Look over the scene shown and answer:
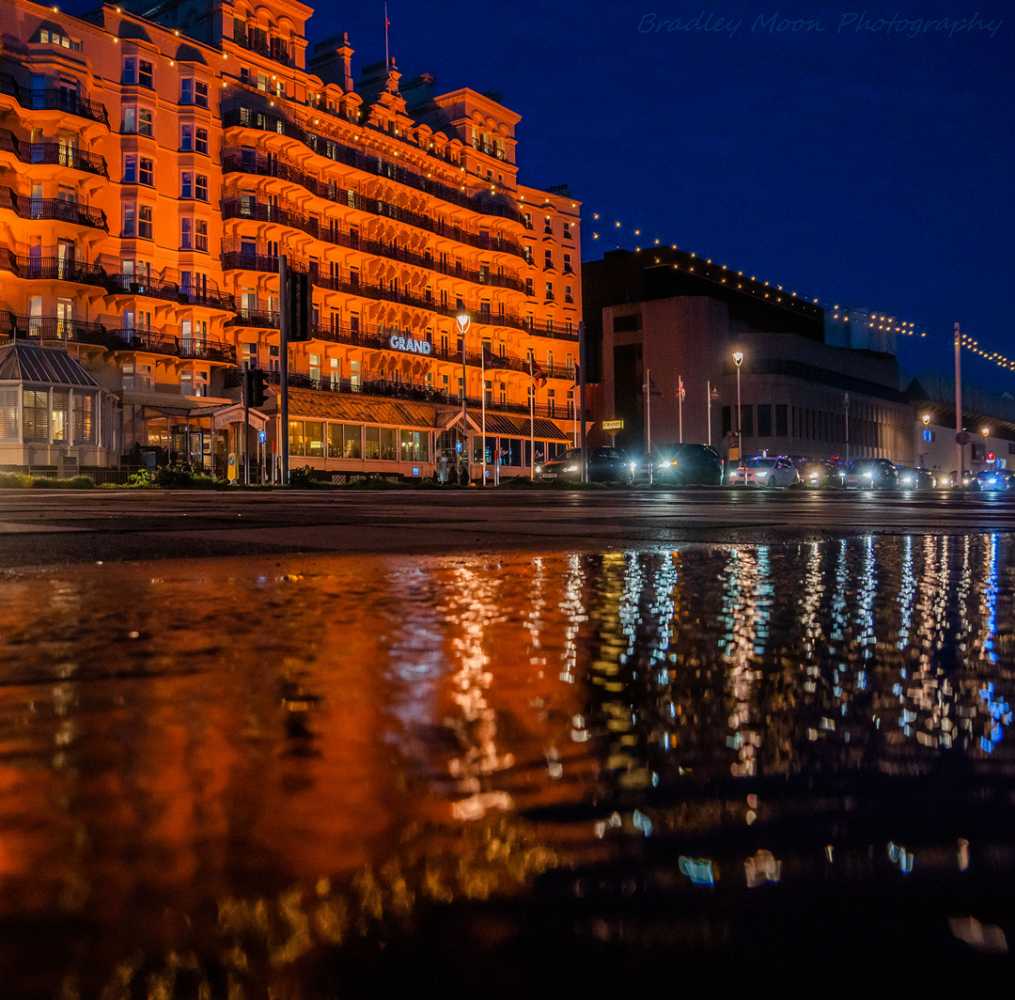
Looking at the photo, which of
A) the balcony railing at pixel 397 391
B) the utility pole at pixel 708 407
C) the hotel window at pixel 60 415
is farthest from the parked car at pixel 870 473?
the hotel window at pixel 60 415

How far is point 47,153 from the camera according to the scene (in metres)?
39.0

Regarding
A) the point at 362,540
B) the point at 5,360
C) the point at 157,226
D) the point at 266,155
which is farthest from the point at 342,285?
Result: the point at 362,540

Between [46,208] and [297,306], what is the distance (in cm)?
1745

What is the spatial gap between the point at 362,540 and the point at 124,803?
4.96 metres

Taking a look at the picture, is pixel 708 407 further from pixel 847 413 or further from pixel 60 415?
pixel 60 415

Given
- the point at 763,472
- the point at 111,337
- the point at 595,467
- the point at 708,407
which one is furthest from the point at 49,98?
the point at 708,407

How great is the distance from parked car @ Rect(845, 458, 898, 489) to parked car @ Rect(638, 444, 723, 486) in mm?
12473

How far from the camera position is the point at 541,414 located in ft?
215

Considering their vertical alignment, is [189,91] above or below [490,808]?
above

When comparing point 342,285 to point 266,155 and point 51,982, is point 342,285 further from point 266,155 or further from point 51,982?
point 51,982

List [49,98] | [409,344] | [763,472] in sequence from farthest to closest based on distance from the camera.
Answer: [409,344], [763,472], [49,98]

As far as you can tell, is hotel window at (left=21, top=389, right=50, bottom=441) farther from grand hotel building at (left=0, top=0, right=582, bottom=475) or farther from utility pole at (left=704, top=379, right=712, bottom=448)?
utility pole at (left=704, top=379, right=712, bottom=448)

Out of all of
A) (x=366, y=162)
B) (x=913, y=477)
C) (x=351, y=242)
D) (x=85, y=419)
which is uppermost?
(x=366, y=162)

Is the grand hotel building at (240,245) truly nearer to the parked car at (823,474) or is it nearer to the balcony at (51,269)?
the balcony at (51,269)
